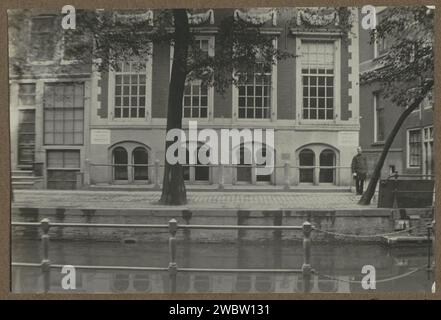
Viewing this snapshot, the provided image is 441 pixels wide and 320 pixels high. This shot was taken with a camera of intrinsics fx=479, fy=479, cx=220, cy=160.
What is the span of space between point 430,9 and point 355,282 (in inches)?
101

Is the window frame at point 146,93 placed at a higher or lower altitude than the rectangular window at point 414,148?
higher

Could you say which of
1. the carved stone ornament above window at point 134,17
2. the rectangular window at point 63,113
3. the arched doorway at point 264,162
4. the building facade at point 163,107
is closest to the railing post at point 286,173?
the building facade at point 163,107

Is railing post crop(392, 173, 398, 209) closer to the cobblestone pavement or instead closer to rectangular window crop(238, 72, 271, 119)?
the cobblestone pavement

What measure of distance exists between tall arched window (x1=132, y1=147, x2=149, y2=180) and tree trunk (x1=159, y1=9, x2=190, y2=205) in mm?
223

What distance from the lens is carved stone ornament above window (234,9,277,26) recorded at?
173 inches

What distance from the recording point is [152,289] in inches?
173

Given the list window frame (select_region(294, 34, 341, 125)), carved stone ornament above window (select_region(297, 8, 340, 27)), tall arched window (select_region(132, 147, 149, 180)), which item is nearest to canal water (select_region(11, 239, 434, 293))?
tall arched window (select_region(132, 147, 149, 180))

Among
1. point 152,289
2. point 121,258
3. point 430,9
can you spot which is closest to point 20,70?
point 121,258

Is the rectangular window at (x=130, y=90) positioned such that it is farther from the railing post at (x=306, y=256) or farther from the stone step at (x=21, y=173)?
the railing post at (x=306, y=256)

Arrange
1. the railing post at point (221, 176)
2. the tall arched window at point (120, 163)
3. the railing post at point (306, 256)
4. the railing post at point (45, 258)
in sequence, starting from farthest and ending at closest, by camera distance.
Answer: the tall arched window at point (120, 163) → the railing post at point (221, 176) → the railing post at point (45, 258) → the railing post at point (306, 256)

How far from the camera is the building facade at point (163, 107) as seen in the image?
4453 mm

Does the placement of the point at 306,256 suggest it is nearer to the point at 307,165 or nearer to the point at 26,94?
the point at 307,165

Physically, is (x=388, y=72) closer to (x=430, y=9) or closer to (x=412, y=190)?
(x=430, y=9)
